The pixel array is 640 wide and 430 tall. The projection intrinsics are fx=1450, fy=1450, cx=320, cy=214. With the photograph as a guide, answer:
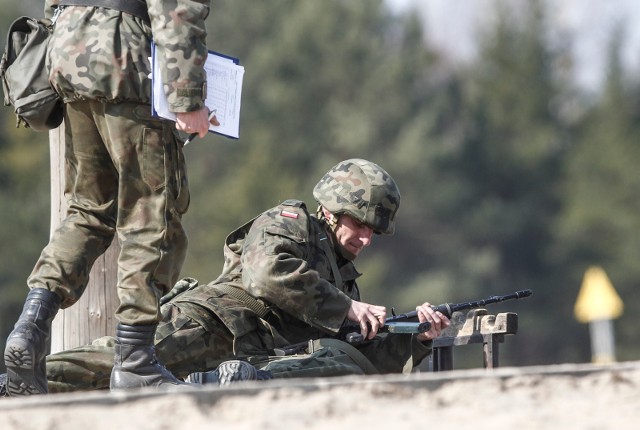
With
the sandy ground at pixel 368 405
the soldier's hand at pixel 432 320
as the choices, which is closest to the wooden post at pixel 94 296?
the soldier's hand at pixel 432 320

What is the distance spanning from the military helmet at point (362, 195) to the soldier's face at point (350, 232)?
4 cm

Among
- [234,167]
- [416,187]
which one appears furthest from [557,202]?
[234,167]

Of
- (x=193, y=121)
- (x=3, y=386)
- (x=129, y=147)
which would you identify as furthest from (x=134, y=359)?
→ (x=193, y=121)

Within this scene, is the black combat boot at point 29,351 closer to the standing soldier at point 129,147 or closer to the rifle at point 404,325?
the standing soldier at point 129,147

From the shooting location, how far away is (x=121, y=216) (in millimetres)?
5758

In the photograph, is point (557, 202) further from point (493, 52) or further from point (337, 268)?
point (337, 268)

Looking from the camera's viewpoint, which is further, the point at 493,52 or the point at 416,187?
the point at 493,52

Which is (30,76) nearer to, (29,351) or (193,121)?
(193,121)

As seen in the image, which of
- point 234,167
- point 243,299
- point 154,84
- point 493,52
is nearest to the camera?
point 154,84

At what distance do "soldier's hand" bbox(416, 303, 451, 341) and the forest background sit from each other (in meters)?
32.6

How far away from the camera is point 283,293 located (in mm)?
6906

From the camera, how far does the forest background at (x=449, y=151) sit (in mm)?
42625

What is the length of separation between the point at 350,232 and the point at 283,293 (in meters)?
0.73

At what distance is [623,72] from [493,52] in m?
4.63
